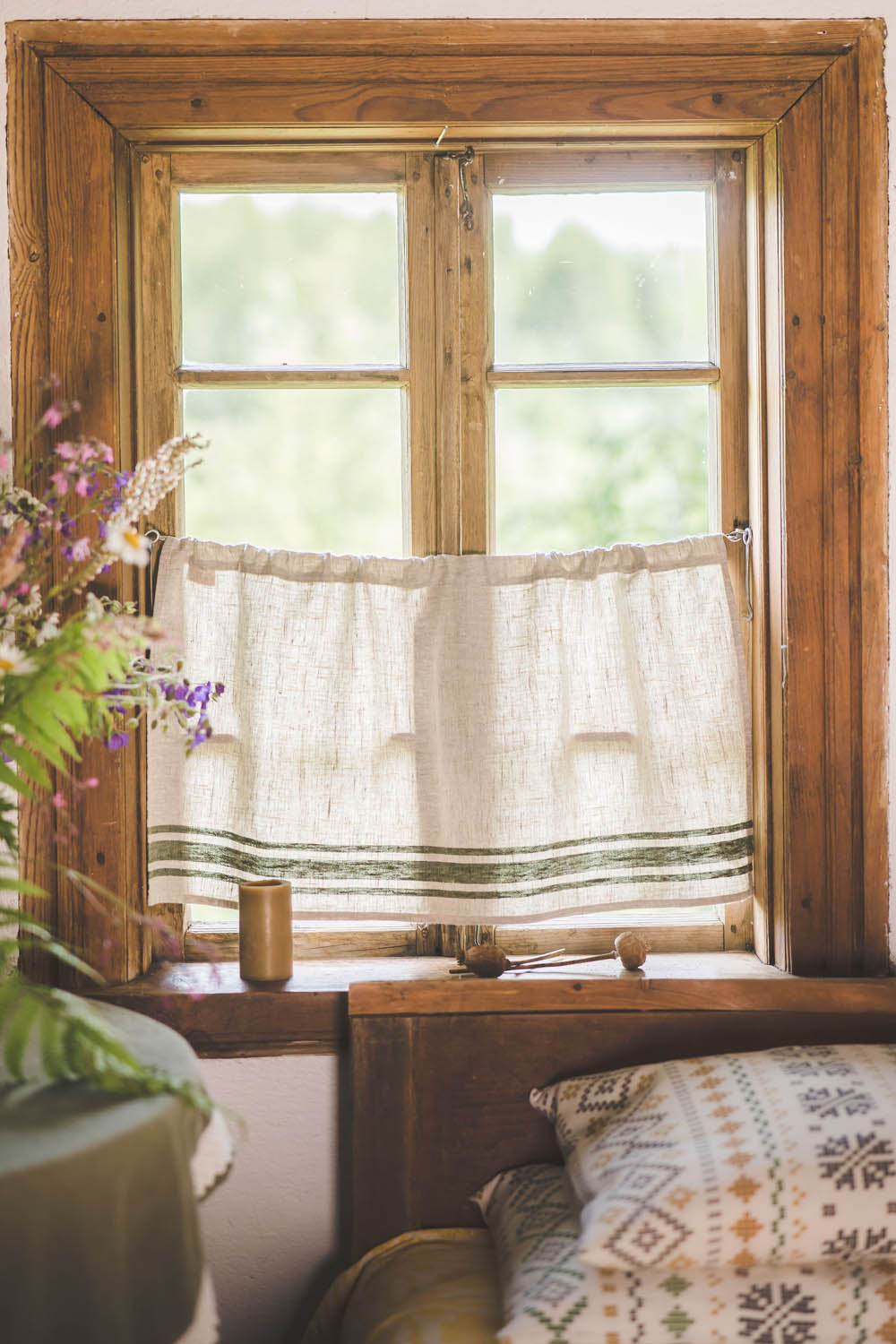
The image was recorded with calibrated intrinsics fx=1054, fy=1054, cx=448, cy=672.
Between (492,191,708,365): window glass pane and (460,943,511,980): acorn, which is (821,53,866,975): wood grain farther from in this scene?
(460,943,511,980): acorn

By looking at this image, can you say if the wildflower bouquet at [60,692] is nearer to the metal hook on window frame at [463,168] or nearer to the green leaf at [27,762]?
the green leaf at [27,762]

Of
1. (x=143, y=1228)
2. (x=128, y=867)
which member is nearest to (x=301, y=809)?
(x=128, y=867)

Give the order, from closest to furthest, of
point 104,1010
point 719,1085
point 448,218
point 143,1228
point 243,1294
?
point 143,1228
point 104,1010
point 719,1085
point 243,1294
point 448,218

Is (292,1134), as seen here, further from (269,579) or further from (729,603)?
(729,603)

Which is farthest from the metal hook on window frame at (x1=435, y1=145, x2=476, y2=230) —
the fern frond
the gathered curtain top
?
the fern frond

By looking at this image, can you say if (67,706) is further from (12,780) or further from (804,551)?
(804,551)

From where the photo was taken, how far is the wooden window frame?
1.68 meters

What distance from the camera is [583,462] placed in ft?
6.07

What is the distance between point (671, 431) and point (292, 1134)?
134 cm

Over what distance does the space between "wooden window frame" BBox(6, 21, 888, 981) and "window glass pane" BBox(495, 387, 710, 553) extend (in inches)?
7.9

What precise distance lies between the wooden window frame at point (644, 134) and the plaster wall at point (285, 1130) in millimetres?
32

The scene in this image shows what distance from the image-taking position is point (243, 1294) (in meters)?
1.69

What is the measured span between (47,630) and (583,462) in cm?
93

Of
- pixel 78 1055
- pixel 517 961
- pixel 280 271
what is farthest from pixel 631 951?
pixel 280 271
